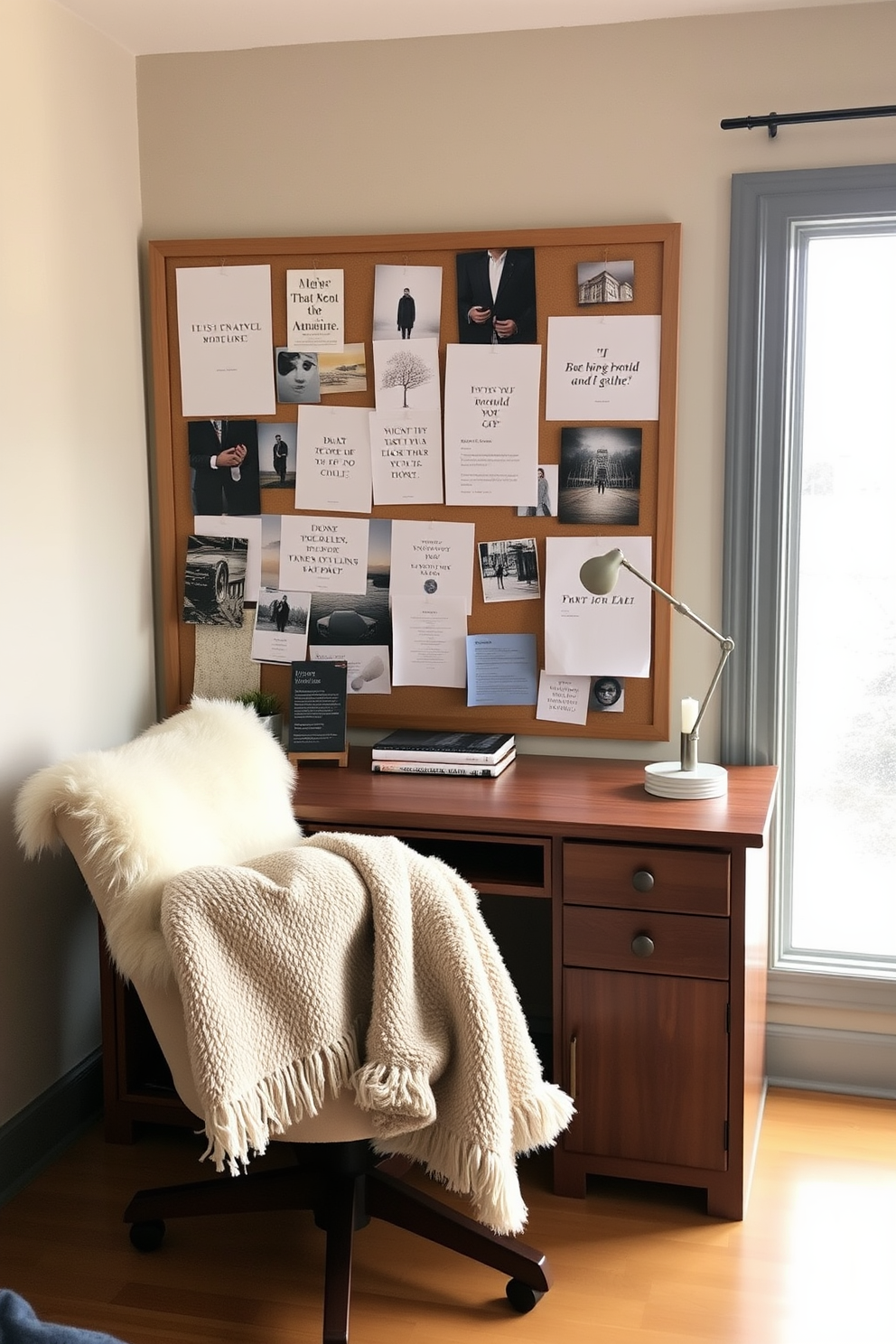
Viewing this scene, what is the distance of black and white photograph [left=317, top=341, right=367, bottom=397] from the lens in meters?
2.62

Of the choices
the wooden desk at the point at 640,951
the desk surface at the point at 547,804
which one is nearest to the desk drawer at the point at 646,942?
the wooden desk at the point at 640,951

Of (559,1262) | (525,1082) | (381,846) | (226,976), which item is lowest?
(559,1262)

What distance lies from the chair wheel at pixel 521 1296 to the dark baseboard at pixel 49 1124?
946mm

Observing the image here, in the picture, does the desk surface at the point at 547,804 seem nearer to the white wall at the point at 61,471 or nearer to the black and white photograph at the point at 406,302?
the white wall at the point at 61,471

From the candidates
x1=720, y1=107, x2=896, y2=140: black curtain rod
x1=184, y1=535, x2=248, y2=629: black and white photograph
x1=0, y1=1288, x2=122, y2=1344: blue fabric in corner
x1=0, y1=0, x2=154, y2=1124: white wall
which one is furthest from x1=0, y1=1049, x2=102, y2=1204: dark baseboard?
x1=720, y1=107, x2=896, y2=140: black curtain rod

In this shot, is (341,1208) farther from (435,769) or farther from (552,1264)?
(435,769)

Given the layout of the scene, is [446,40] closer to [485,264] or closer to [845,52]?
[485,264]

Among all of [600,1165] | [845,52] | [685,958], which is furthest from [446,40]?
[600,1165]

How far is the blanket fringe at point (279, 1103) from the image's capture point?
1620 millimetres

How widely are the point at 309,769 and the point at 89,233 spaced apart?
3.87 feet

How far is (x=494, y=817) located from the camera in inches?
84.9

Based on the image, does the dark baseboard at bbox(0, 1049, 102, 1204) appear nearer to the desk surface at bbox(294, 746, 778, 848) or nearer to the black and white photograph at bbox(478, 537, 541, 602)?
the desk surface at bbox(294, 746, 778, 848)

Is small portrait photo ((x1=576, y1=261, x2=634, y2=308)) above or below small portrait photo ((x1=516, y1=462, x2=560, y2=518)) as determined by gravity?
above

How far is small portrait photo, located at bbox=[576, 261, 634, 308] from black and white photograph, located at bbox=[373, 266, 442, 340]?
0.99 feet
